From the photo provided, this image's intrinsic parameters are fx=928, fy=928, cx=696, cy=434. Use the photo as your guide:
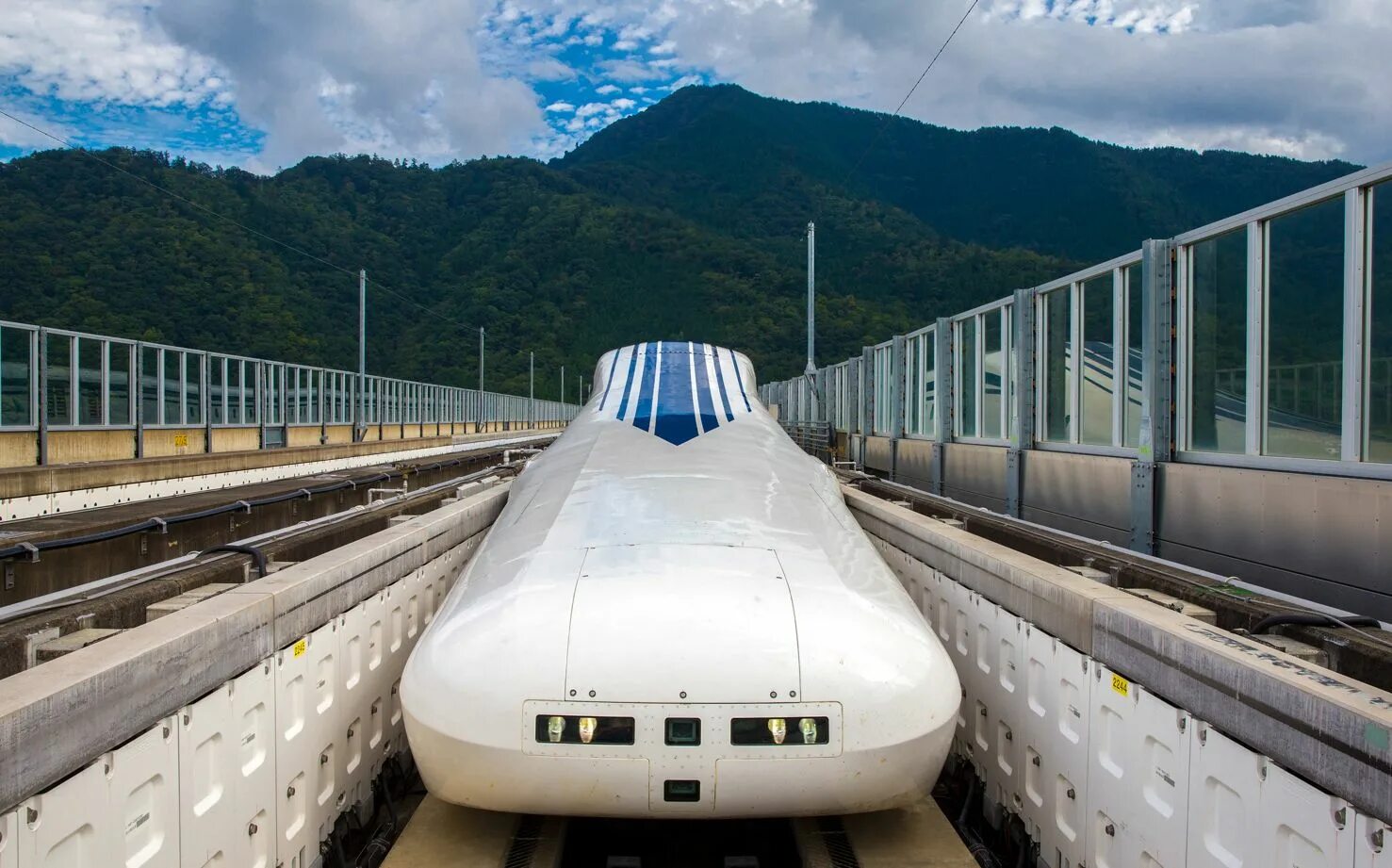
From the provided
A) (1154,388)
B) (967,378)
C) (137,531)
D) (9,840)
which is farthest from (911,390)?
(9,840)

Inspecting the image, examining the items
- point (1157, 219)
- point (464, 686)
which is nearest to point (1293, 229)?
point (464, 686)

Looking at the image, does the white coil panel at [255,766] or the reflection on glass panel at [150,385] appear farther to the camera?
the reflection on glass panel at [150,385]

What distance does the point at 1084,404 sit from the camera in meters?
8.02

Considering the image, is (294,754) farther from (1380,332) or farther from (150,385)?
(150,385)

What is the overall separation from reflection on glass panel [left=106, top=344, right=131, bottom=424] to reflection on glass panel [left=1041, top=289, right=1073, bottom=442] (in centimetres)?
1254

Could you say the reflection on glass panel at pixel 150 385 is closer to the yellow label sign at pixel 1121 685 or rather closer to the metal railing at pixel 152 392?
the metal railing at pixel 152 392

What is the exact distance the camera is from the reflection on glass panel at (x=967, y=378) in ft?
36.6

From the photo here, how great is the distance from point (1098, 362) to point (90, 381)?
12903 millimetres

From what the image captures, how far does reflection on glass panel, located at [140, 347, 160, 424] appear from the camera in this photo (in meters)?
14.3

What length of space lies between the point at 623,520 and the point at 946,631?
214cm

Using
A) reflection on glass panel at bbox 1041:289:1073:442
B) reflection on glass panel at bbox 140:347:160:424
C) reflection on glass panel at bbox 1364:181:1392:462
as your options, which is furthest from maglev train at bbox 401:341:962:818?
reflection on glass panel at bbox 140:347:160:424

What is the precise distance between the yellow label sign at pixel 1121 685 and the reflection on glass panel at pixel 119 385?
1410 centimetres

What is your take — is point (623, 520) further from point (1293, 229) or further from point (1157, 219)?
point (1157, 219)

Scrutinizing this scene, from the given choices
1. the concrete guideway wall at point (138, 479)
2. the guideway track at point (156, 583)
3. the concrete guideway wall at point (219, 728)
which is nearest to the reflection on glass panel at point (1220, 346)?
the concrete guideway wall at point (219, 728)
